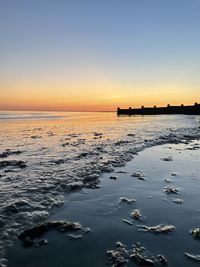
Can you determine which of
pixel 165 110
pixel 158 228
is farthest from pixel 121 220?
pixel 165 110

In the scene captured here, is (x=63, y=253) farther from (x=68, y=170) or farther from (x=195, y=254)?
(x=68, y=170)

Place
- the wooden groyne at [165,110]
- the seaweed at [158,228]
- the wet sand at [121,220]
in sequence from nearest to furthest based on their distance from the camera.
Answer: the wet sand at [121,220] → the seaweed at [158,228] → the wooden groyne at [165,110]

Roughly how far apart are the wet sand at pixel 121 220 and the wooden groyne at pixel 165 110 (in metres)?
67.9

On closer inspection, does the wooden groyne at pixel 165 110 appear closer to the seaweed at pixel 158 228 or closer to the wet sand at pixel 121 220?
the wet sand at pixel 121 220

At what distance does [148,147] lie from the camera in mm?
13062

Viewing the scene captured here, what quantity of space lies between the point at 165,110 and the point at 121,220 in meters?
80.7

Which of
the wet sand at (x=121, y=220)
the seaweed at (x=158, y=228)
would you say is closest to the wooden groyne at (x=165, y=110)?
the wet sand at (x=121, y=220)

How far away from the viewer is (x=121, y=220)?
14.3ft

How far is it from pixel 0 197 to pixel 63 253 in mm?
2668

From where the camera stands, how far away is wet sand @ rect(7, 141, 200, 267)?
10.6 ft

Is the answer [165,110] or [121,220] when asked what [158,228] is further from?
[165,110]

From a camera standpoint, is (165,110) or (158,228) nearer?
(158,228)

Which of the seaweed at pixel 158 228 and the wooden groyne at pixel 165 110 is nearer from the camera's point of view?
the seaweed at pixel 158 228

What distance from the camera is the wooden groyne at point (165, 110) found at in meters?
71.6
